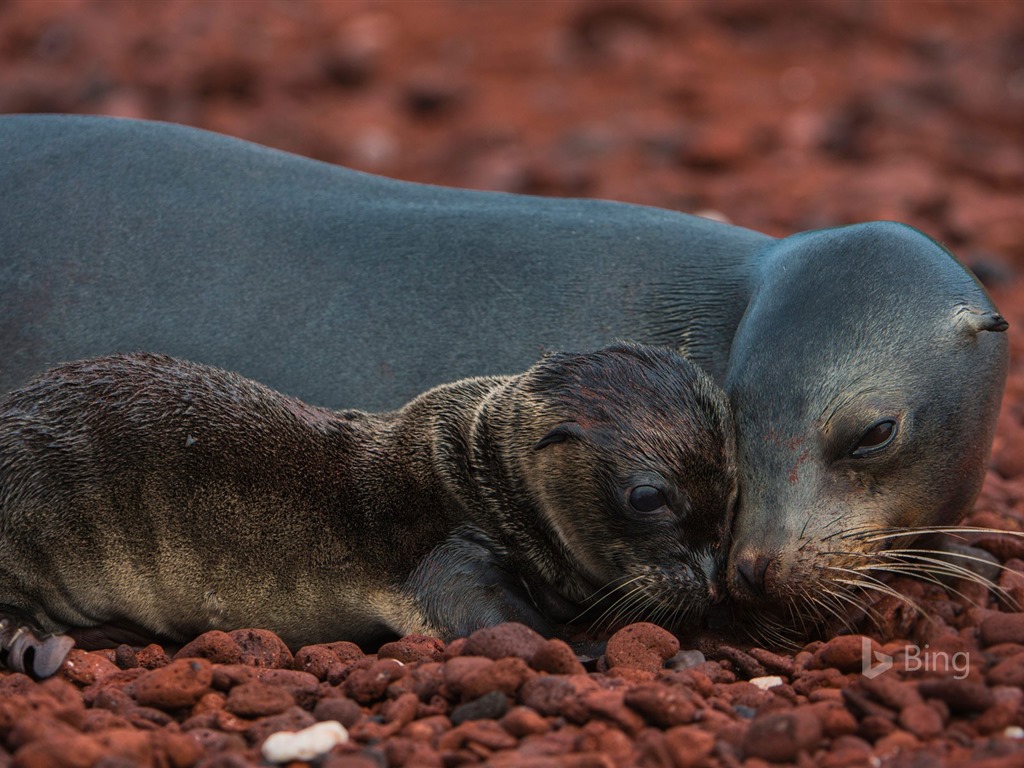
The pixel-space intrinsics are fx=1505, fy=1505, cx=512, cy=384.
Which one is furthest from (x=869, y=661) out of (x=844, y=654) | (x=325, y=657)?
(x=325, y=657)

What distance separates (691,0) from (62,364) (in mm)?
10876

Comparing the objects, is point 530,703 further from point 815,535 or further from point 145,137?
point 145,137

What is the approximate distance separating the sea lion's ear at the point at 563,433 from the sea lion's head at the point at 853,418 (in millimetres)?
635

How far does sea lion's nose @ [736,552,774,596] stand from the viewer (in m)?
5.21

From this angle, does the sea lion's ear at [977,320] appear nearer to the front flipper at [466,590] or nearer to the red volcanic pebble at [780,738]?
the front flipper at [466,590]

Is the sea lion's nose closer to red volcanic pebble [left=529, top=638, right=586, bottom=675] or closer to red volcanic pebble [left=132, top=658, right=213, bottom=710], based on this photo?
red volcanic pebble [left=529, top=638, right=586, bottom=675]

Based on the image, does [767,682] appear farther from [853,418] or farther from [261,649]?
[261,649]

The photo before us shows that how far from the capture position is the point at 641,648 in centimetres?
491

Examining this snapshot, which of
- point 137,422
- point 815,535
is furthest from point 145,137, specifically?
point 815,535

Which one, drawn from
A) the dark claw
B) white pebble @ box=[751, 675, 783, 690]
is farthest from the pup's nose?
the dark claw

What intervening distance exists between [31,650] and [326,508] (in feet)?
3.56

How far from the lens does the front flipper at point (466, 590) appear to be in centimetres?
515

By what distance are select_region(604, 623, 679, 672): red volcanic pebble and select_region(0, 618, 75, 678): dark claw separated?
1788mm

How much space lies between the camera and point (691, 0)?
15.1 metres
